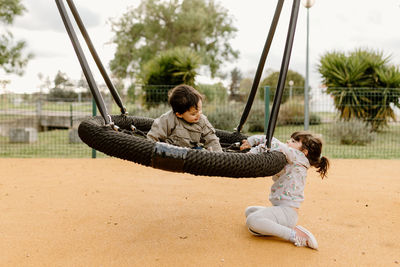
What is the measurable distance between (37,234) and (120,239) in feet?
2.04

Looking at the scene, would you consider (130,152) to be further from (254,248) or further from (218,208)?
(218,208)

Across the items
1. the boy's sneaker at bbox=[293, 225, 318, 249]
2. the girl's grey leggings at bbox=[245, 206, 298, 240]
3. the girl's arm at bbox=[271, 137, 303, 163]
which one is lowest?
the boy's sneaker at bbox=[293, 225, 318, 249]

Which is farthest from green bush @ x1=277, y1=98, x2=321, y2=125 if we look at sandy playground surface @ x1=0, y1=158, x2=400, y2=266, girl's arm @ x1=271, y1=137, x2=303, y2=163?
girl's arm @ x1=271, y1=137, x2=303, y2=163

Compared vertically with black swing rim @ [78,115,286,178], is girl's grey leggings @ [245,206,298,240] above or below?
below

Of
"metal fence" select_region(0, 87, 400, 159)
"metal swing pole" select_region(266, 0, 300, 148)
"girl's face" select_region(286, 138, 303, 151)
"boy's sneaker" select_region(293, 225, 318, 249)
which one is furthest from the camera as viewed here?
"metal fence" select_region(0, 87, 400, 159)

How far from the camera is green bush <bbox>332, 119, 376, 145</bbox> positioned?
869 cm

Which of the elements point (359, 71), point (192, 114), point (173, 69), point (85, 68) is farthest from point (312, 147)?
point (359, 71)

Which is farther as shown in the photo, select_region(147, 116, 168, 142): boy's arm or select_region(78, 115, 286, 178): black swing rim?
select_region(147, 116, 168, 142): boy's arm

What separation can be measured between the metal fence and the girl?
5.29 m

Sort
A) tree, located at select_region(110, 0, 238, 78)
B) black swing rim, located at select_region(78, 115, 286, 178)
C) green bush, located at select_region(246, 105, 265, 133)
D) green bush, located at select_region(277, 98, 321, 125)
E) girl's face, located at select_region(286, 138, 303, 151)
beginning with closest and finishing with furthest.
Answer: black swing rim, located at select_region(78, 115, 286, 178)
girl's face, located at select_region(286, 138, 303, 151)
green bush, located at select_region(277, 98, 321, 125)
green bush, located at select_region(246, 105, 265, 133)
tree, located at select_region(110, 0, 238, 78)

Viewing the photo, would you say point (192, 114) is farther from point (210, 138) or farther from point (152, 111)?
point (152, 111)

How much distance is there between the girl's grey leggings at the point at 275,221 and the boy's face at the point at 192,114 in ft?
2.48

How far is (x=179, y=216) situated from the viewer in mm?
3053

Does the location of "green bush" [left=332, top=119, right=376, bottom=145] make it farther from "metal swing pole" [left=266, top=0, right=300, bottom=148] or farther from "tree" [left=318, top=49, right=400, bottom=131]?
"metal swing pole" [left=266, top=0, right=300, bottom=148]
